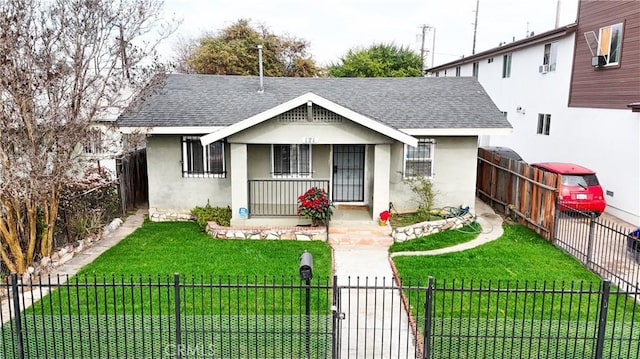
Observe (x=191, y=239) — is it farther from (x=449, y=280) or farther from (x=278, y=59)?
(x=278, y=59)

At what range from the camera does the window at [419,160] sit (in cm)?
1515

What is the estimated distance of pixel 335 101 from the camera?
1603cm

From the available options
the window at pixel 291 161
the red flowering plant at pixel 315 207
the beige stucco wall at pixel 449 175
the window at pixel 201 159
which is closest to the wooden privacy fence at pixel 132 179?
the window at pixel 201 159

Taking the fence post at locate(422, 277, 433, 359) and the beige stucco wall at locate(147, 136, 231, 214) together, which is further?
the beige stucco wall at locate(147, 136, 231, 214)

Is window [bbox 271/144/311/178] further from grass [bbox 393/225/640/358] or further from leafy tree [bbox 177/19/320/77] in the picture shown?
leafy tree [bbox 177/19/320/77]

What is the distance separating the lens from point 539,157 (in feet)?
71.1

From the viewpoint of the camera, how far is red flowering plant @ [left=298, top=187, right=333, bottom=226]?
42.3 feet

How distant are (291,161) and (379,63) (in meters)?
29.4

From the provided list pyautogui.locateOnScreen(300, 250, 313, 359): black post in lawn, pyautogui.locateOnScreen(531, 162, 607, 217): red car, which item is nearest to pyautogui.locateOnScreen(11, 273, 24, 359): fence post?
pyautogui.locateOnScreen(300, 250, 313, 359): black post in lawn

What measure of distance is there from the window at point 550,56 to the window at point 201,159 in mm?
14179

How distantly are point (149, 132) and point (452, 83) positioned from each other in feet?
34.1

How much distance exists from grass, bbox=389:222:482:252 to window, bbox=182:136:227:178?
5707 mm

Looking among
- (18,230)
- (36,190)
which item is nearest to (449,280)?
(36,190)

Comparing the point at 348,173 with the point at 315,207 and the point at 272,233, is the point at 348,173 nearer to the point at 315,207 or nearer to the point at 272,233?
the point at 315,207
